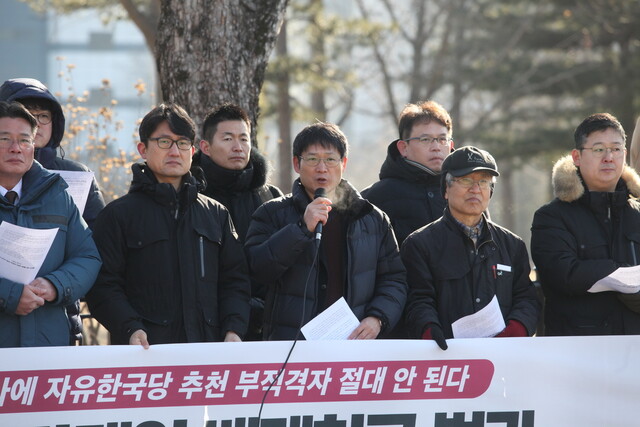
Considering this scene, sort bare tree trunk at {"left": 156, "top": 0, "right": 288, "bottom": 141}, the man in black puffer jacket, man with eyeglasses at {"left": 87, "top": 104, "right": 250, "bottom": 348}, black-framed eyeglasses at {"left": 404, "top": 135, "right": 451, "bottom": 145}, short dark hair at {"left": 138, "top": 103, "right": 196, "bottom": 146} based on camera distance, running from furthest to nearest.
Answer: bare tree trunk at {"left": 156, "top": 0, "right": 288, "bottom": 141}, black-framed eyeglasses at {"left": 404, "top": 135, "right": 451, "bottom": 145}, the man in black puffer jacket, short dark hair at {"left": 138, "top": 103, "right": 196, "bottom": 146}, man with eyeglasses at {"left": 87, "top": 104, "right": 250, "bottom": 348}

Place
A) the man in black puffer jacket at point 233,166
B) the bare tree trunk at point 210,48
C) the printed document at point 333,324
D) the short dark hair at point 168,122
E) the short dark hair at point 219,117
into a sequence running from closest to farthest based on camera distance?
the printed document at point 333,324, the short dark hair at point 168,122, the man in black puffer jacket at point 233,166, the short dark hair at point 219,117, the bare tree trunk at point 210,48

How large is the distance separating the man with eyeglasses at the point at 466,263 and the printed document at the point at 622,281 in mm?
384

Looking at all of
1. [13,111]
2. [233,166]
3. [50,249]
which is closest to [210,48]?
[233,166]

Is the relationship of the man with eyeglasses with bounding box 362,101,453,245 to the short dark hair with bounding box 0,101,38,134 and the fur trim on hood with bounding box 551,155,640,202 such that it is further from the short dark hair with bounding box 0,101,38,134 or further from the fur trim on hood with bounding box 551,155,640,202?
the short dark hair with bounding box 0,101,38,134

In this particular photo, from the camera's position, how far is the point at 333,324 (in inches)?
187

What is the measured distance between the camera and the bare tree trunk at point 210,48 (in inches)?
279

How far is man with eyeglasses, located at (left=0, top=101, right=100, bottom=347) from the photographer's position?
4402mm

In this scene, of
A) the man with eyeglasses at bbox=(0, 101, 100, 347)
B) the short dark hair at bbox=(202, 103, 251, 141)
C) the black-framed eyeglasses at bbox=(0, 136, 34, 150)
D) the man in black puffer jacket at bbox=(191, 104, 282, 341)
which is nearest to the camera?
the man with eyeglasses at bbox=(0, 101, 100, 347)

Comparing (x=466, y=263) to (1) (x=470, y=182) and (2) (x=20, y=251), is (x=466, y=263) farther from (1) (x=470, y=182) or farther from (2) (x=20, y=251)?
(2) (x=20, y=251)

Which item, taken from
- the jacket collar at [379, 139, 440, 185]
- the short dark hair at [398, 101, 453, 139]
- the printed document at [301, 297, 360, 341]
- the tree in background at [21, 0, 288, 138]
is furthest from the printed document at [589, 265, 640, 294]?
the tree in background at [21, 0, 288, 138]

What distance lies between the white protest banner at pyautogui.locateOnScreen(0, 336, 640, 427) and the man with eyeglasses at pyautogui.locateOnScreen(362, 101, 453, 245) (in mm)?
1336

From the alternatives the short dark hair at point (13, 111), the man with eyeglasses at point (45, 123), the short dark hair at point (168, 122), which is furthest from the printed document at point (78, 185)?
the short dark hair at point (13, 111)

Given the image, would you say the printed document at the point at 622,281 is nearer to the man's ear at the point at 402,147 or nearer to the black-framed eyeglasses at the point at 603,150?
the black-framed eyeglasses at the point at 603,150

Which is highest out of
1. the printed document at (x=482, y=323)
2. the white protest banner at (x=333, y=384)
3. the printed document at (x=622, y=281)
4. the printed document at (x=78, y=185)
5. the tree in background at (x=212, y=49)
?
the tree in background at (x=212, y=49)
